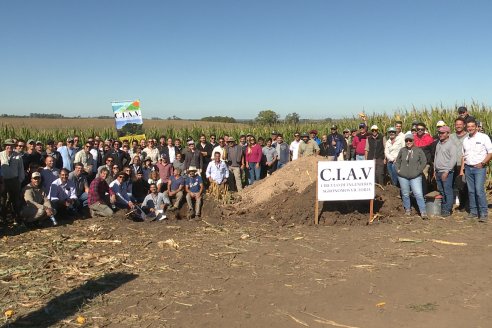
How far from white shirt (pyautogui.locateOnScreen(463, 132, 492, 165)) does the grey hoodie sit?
0.89 metres

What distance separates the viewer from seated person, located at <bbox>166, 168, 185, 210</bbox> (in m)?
10.4

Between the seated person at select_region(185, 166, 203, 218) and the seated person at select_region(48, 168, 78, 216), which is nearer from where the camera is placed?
the seated person at select_region(48, 168, 78, 216)

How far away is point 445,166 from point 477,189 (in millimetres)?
785

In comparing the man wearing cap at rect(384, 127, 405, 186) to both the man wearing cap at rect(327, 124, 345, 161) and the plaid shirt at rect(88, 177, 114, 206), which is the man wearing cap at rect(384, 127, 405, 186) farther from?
the plaid shirt at rect(88, 177, 114, 206)

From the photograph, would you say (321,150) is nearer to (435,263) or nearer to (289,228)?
(289,228)

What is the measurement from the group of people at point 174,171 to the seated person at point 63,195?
22 mm

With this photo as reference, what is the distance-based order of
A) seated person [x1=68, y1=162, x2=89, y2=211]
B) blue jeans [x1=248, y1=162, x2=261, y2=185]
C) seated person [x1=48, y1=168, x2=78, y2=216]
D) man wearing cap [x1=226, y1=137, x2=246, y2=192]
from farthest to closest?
blue jeans [x1=248, y1=162, x2=261, y2=185] → man wearing cap [x1=226, y1=137, x2=246, y2=192] → seated person [x1=68, y1=162, x2=89, y2=211] → seated person [x1=48, y1=168, x2=78, y2=216]

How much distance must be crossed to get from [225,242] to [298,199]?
8.05 feet

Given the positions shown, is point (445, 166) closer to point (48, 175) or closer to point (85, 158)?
point (85, 158)

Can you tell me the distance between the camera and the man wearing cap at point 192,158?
12.3 meters

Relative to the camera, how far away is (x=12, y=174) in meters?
9.38

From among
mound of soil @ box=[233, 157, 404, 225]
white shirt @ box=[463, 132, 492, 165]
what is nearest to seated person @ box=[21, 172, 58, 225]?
mound of soil @ box=[233, 157, 404, 225]

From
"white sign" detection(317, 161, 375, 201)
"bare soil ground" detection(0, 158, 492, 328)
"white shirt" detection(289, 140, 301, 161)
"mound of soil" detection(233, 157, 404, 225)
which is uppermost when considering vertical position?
"white shirt" detection(289, 140, 301, 161)

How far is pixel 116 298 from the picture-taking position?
5.30 meters
